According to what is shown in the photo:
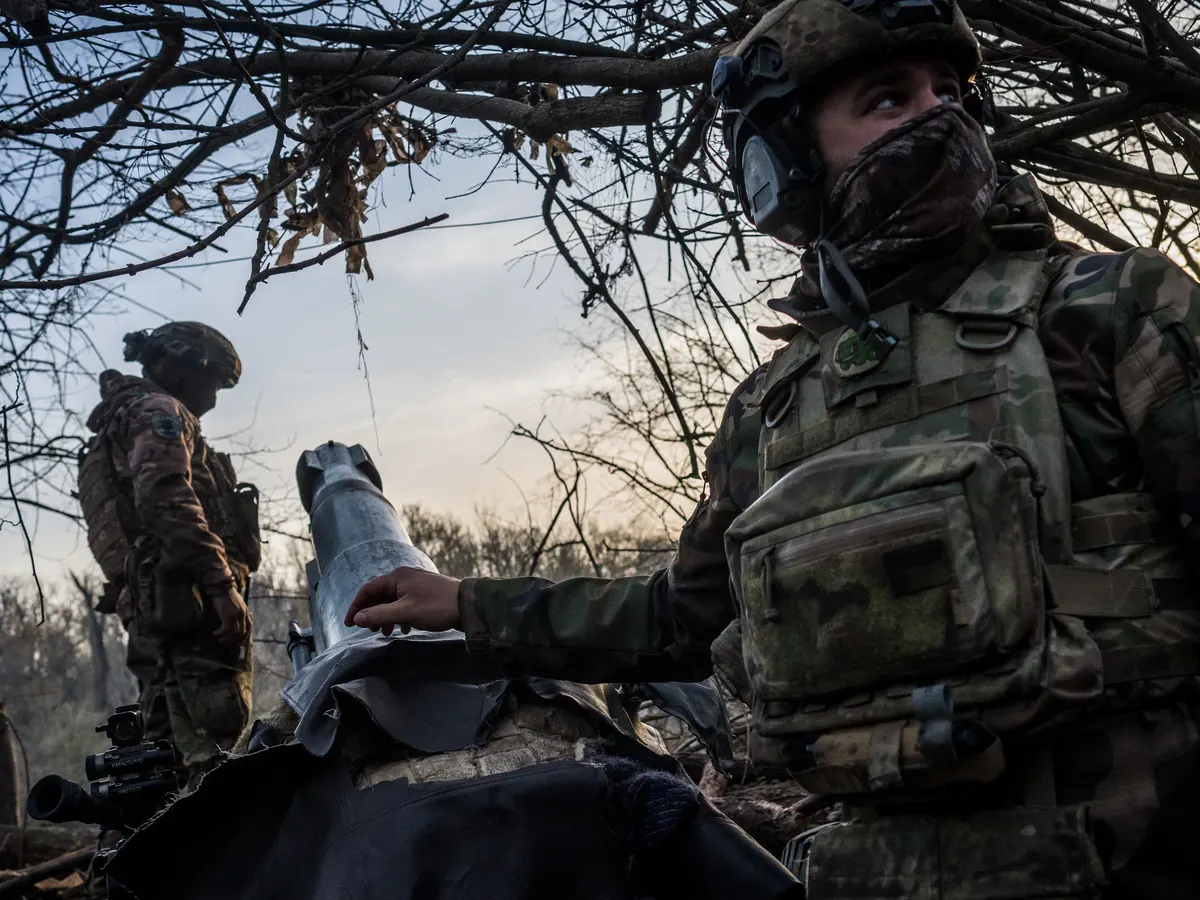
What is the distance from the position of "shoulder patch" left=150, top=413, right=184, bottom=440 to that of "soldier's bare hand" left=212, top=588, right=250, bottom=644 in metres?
0.86

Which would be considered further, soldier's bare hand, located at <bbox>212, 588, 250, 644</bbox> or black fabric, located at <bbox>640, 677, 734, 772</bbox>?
soldier's bare hand, located at <bbox>212, 588, 250, 644</bbox>

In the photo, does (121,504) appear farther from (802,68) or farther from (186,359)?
(802,68)

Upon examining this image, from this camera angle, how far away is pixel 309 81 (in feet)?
15.0

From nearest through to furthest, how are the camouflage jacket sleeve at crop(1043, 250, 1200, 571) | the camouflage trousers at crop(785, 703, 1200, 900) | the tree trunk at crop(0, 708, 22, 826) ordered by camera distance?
the camouflage trousers at crop(785, 703, 1200, 900) < the camouflage jacket sleeve at crop(1043, 250, 1200, 571) < the tree trunk at crop(0, 708, 22, 826)

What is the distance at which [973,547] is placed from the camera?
1.86m

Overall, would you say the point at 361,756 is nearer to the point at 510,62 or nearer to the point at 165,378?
the point at 510,62

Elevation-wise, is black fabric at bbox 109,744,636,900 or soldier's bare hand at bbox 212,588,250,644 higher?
soldier's bare hand at bbox 212,588,250,644

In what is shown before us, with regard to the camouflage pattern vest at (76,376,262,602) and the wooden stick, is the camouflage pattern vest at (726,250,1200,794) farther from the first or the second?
the camouflage pattern vest at (76,376,262,602)

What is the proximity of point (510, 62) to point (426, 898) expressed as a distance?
296 cm

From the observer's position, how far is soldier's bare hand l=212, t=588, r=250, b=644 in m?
6.44

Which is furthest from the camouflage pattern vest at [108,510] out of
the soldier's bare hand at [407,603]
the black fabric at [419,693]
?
the soldier's bare hand at [407,603]

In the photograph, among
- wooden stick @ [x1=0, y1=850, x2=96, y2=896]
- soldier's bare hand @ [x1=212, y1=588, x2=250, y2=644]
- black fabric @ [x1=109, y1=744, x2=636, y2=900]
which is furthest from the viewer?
soldier's bare hand @ [x1=212, y1=588, x2=250, y2=644]

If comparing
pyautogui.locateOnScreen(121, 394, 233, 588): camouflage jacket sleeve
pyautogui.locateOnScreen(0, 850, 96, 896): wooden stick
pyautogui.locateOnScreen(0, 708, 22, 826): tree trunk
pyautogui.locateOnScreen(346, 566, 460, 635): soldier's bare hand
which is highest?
pyautogui.locateOnScreen(121, 394, 233, 588): camouflage jacket sleeve

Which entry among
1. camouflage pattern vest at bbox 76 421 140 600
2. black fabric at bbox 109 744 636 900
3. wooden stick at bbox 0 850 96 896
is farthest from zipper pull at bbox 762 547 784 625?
camouflage pattern vest at bbox 76 421 140 600
